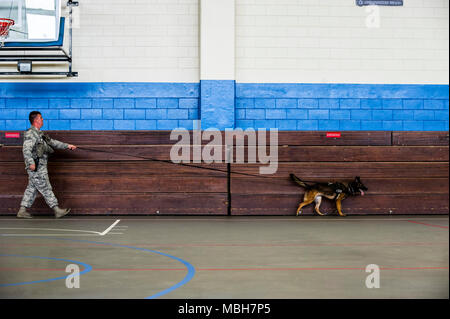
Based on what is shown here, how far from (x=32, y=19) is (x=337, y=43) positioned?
19.5 ft

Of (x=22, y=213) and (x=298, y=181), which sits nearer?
(x=22, y=213)

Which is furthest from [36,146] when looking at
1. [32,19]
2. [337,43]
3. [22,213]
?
[337,43]

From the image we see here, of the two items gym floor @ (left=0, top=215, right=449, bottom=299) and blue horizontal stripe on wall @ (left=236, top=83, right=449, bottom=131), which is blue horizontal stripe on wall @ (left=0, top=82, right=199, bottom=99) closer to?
blue horizontal stripe on wall @ (left=236, top=83, right=449, bottom=131)

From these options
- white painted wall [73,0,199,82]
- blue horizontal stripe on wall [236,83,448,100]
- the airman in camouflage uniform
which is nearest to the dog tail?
blue horizontal stripe on wall [236,83,448,100]

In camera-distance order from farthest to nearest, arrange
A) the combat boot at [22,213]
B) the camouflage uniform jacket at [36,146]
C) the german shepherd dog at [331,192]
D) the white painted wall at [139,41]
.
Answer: the white painted wall at [139,41], the german shepherd dog at [331,192], the combat boot at [22,213], the camouflage uniform jacket at [36,146]

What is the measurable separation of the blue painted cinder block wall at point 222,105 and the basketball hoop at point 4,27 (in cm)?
119

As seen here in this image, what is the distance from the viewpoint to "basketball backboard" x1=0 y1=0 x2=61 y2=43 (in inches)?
362

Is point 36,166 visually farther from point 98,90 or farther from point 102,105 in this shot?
point 98,90

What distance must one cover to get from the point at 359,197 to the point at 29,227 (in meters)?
5.81

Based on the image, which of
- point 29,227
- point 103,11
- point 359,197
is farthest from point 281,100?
point 29,227

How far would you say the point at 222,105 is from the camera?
32.7ft

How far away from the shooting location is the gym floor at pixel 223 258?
134 inches

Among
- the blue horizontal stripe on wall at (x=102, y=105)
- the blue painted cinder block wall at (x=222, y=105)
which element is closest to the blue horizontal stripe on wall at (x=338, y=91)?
the blue painted cinder block wall at (x=222, y=105)

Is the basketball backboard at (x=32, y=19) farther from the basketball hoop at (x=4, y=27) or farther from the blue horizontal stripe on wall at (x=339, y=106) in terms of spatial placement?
the blue horizontal stripe on wall at (x=339, y=106)
